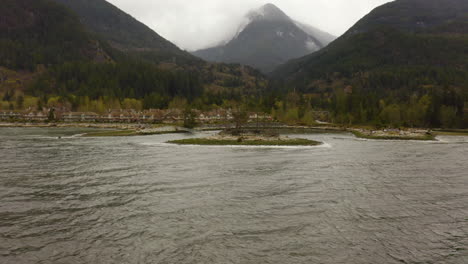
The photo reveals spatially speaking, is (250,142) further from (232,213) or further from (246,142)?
(232,213)

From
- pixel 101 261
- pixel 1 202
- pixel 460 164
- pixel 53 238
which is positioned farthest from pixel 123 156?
pixel 460 164

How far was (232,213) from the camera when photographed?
26.8 m

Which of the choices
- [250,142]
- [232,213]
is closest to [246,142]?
[250,142]

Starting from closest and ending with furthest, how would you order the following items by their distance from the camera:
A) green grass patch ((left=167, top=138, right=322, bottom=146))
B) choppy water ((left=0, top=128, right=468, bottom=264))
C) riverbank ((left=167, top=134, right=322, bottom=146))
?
choppy water ((left=0, top=128, right=468, bottom=264)) < green grass patch ((left=167, top=138, right=322, bottom=146)) < riverbank ((left=167, top=134, right=322, bottom=146))

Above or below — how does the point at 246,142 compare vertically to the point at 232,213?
above

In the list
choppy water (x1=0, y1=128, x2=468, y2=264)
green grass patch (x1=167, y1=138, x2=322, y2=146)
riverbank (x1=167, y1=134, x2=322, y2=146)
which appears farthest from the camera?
riverbank (x1=167, y1=134, x2=322, y2=146)

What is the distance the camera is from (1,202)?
95.3 ft

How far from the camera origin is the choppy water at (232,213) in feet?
64.1

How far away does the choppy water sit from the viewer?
64.1 ft

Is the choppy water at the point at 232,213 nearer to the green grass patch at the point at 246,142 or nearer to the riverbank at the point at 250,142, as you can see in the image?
the green grass patch at the point at 246,142

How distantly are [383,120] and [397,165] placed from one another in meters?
108

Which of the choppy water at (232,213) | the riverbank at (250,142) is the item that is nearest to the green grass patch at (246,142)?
the riverbank at (250,142)

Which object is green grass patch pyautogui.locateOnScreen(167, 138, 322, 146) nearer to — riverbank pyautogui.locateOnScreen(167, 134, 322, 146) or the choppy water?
riverbank pyautogui.locateOnScreen(167, 134, 322, 146)

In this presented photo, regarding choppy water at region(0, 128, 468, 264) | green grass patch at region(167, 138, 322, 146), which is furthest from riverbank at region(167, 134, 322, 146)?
choppy water at region(0, 128, 468, 264)
